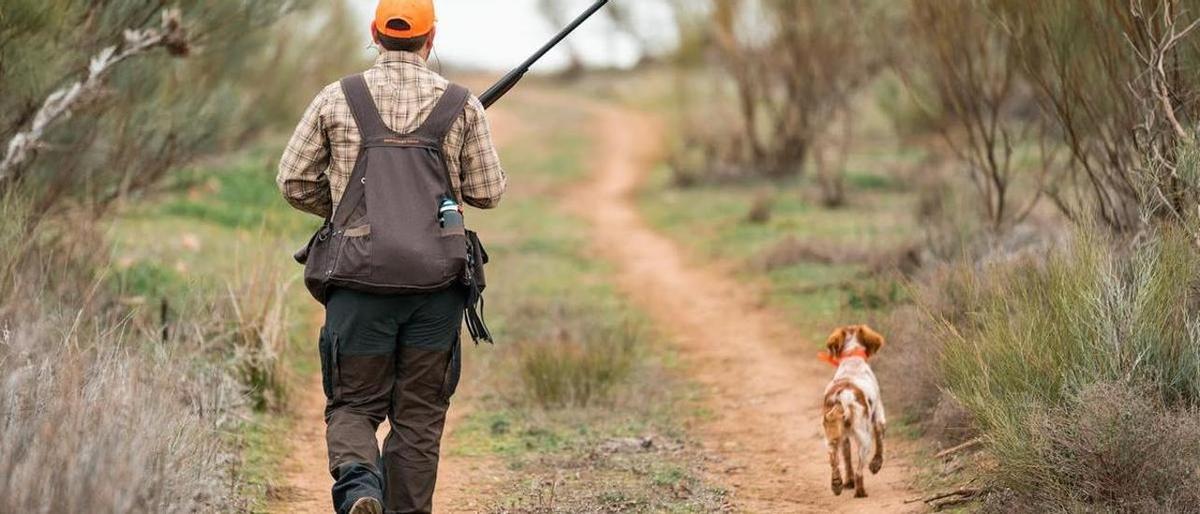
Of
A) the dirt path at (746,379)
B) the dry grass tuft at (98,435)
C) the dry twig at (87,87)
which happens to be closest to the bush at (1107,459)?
the dirt path at (746,379)

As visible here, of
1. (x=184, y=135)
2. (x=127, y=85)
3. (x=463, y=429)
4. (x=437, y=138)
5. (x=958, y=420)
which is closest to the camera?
(x=437, y=138)

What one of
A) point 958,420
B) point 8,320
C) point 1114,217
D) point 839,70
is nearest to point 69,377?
point 8,320

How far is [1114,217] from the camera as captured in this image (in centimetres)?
862

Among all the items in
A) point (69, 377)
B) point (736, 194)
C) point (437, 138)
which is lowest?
point (736, 194)

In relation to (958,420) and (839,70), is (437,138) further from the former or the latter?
(839,70)

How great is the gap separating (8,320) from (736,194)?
1643 centimetres

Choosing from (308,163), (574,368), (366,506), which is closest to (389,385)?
(366,506)

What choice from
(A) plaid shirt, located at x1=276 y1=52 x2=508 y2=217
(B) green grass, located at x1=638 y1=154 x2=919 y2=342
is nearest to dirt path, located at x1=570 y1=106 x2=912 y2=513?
(B) green grass, located at x1=638 y1=154 x2=919 y2=342

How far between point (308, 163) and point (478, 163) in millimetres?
593

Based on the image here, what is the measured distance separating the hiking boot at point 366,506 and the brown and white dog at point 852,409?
213 centimetres

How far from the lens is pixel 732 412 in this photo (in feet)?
29.3

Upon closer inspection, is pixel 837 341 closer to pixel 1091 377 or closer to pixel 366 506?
pixel 1091 377

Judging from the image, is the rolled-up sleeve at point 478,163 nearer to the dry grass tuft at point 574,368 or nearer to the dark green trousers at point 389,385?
the dark green trousers at point 389,385

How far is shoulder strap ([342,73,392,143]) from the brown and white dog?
2393mm
